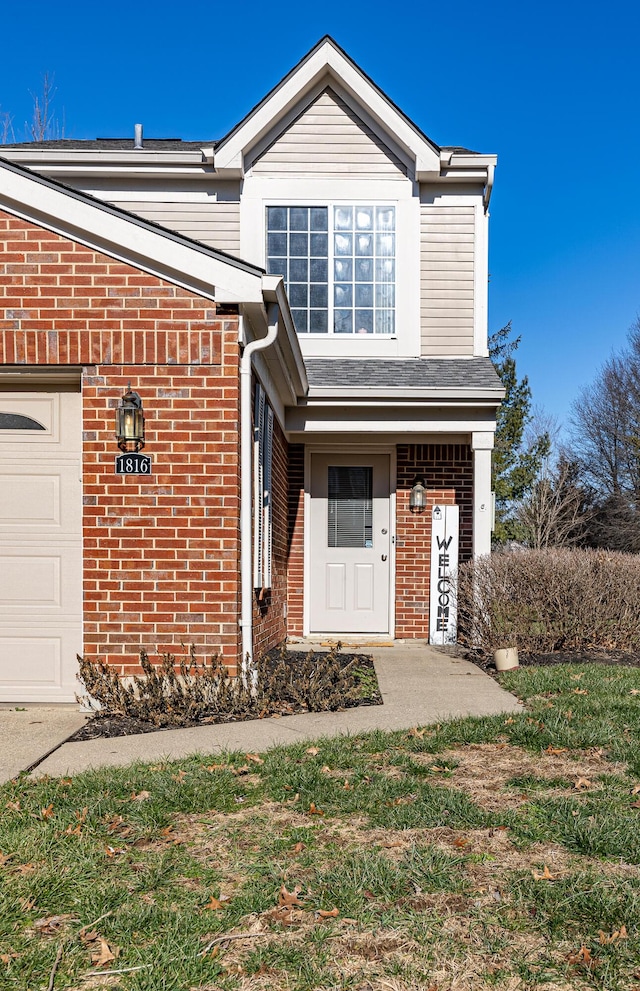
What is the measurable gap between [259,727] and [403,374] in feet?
17.5


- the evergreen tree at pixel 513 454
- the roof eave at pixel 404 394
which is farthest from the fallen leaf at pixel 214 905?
the evergreen tree at pixel 513 454

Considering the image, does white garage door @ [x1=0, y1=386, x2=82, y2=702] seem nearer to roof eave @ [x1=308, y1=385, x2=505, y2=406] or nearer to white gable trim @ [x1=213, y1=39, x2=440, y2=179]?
roof eave @ [x1=308, y1=385, x2=505, y2=406]

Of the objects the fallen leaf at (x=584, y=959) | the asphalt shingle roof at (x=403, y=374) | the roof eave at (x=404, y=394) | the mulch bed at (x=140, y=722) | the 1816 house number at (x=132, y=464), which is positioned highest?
the asphalt shingle roof at (x=403, y=374)

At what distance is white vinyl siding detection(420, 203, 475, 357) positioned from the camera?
34.7 ft

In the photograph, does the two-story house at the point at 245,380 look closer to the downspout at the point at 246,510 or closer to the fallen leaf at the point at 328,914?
the downspout at the point at 246,510

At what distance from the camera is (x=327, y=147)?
34.9 ft

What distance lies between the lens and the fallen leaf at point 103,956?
8.75ft

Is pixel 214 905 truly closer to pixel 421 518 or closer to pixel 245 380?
pixel 245 380

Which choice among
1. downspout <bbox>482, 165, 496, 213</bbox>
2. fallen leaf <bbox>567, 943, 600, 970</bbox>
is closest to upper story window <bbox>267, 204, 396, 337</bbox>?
Answer: downspout <bbox>482, 165, 496, 213</bbox>

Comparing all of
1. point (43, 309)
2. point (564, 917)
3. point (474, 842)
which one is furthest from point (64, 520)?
point (564, 917)

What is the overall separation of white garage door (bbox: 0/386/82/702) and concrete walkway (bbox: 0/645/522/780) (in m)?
0.36

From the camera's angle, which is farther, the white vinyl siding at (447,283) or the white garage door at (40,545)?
the white vinyl siding at (447,283)

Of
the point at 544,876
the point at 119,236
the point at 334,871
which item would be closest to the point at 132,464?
the point at 119,236

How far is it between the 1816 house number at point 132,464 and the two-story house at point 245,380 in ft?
0.08
